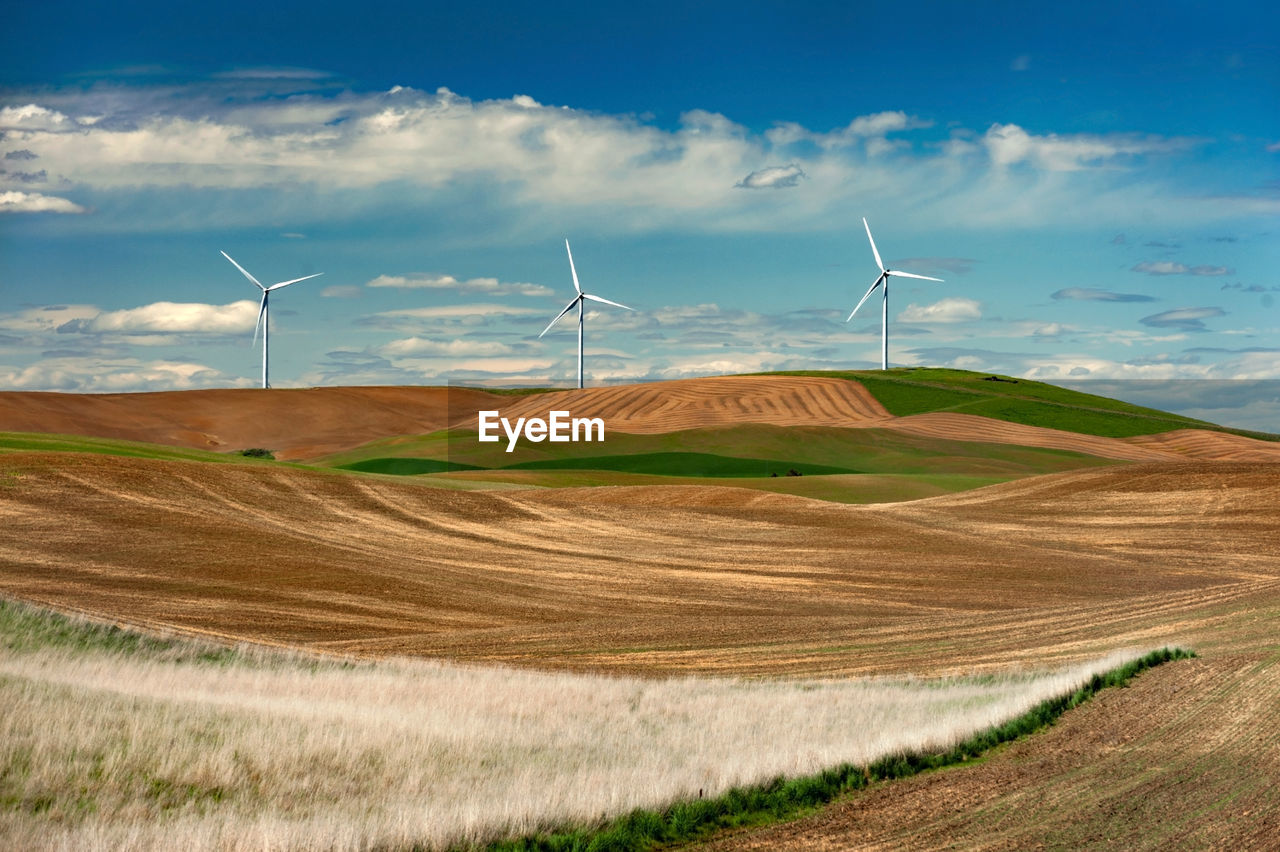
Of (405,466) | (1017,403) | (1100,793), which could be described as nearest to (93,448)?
(405,466)

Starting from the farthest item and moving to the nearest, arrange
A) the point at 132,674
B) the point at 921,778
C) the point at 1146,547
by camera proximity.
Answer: the point at 1146,547, the point at 132,674, the point at 921,778

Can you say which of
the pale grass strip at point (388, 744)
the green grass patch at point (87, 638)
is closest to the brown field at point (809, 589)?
the pale grass strip at point (388, 744)

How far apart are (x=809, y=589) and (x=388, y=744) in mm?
21235

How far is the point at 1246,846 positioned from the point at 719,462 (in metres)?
67.0

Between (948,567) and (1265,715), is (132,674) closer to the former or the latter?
(1265,715)

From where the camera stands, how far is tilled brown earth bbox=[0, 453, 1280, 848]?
10.7 m

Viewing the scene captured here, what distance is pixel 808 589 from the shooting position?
31375 mm

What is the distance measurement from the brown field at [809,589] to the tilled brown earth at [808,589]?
82mm

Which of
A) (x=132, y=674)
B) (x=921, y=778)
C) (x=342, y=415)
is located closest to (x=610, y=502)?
(x=132, y=674)

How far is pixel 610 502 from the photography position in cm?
5141

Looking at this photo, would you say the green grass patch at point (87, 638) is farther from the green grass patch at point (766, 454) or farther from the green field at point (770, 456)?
the green grass patch at point (766, 454)

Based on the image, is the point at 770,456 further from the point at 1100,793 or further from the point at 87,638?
the point at 1100,793

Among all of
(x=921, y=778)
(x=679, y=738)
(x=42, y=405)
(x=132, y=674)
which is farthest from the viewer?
(x=42, y=405)

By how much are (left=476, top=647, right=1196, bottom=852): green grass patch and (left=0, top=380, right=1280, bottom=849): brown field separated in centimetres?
34
